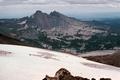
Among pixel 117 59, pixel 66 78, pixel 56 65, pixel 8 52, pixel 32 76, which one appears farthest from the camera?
pixel 117 59

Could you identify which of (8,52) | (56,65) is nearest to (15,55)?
(8,52)

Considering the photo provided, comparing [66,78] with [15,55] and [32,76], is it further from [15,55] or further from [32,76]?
[15,55]

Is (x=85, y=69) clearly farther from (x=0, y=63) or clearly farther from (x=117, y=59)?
(x=117, y=59)

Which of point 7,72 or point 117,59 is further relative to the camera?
point 117,59

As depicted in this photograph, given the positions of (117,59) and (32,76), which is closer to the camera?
(32,76)

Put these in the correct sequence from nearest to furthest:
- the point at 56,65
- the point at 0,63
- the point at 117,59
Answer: the point at 0,63, the point at 56,65, the point at 117,59

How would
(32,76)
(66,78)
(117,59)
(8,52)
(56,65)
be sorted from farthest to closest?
(117,59)
(8,52)
(56,65)
(32,76)
(66,78)

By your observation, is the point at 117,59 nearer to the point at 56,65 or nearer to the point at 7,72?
the point at 56,65

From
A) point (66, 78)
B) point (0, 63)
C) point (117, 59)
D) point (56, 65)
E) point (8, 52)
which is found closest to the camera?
point (66, 78)

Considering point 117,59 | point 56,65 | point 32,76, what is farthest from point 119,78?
point 117,59
